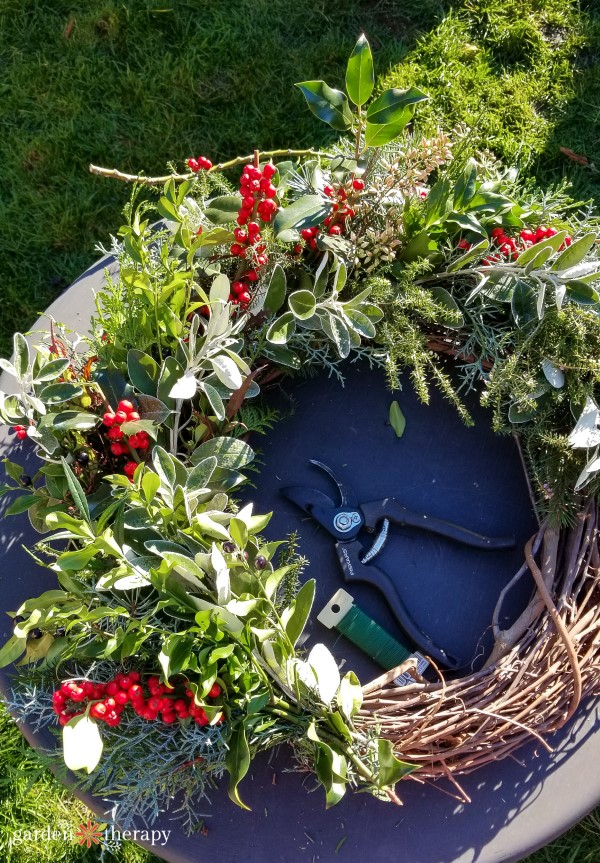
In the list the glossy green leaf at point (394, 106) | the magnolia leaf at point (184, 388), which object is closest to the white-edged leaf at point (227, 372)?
the magnolia leaf at point (184, 388)

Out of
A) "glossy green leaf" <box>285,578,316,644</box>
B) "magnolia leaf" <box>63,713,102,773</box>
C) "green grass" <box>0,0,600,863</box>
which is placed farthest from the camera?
"green grass" <box>0,0,600,863</box>

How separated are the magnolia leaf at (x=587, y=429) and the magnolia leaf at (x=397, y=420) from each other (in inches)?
12.2

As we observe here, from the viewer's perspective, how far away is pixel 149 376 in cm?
122

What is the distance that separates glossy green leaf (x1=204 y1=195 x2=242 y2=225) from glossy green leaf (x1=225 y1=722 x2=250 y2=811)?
33.5 inches

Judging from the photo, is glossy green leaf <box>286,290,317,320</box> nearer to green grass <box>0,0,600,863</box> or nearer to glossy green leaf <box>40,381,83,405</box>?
glossy green leaf <box>40,381,83,405</box>

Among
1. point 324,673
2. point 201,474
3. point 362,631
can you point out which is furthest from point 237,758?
point 201,474

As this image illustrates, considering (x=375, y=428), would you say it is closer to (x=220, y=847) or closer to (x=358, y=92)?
(x=358, y=92)

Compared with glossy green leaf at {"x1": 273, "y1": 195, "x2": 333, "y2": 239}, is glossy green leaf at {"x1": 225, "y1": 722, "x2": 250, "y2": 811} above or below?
below

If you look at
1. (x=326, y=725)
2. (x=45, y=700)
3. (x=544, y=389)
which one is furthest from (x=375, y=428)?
(x=45, y=700)

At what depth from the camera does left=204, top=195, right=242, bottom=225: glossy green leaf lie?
4.33 feet

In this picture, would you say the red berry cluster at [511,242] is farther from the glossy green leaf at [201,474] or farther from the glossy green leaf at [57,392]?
the glossy green leaf at [57,392]

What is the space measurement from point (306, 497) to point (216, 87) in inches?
69.1

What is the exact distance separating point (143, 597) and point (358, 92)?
3.01ft

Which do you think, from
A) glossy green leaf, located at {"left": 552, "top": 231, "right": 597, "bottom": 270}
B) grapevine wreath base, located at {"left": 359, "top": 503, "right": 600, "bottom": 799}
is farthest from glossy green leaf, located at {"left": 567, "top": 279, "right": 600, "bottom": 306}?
grapevine wreath base, located at {"left": 359, "top": 503, "right": 600, "bottom": 799}
